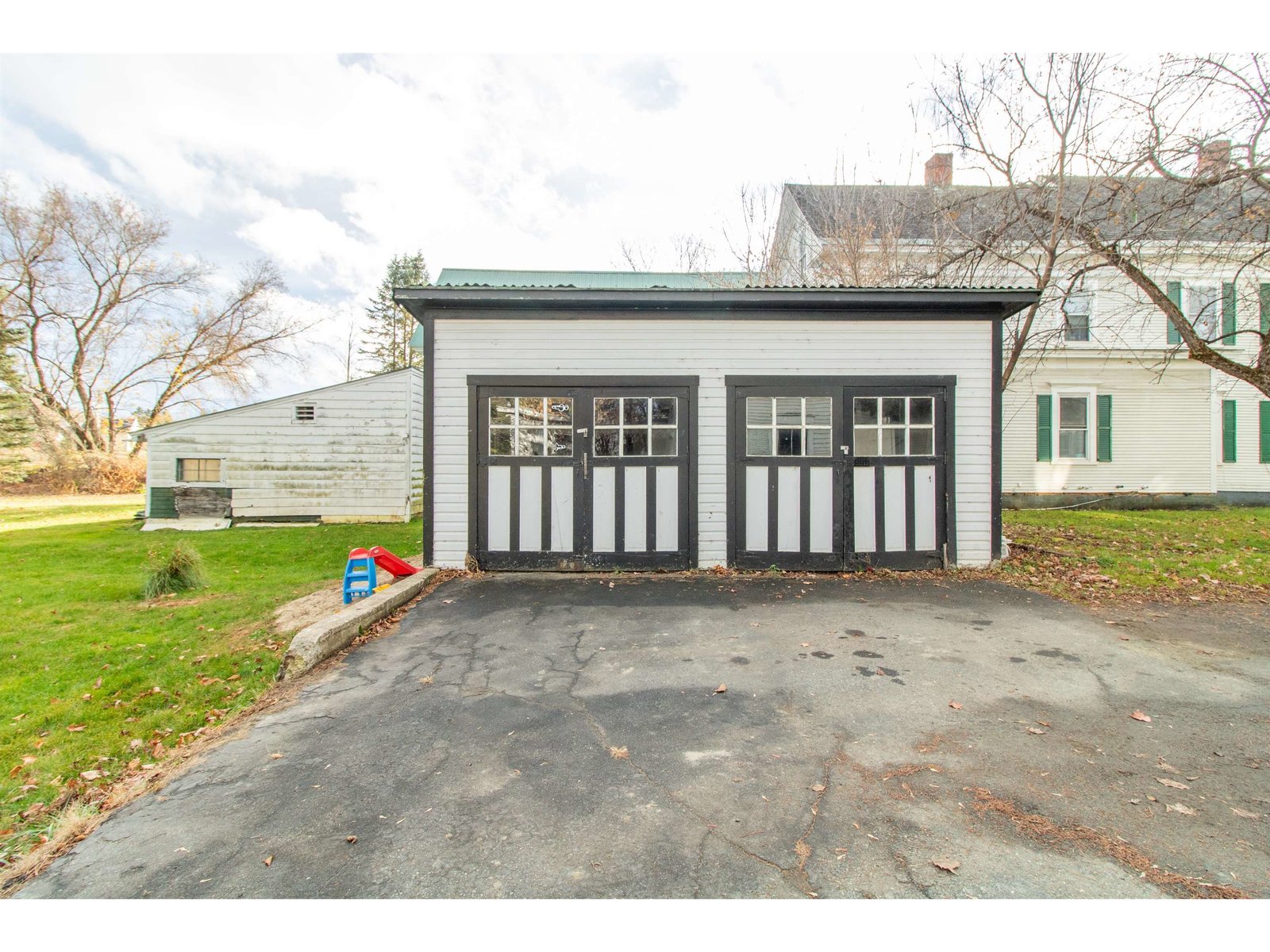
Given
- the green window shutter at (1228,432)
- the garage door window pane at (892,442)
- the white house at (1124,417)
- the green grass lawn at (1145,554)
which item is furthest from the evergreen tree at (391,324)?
the green window shutter at (1228,432)

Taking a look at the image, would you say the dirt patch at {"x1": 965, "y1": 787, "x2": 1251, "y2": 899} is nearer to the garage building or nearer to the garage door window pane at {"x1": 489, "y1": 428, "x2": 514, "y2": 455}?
the garage building

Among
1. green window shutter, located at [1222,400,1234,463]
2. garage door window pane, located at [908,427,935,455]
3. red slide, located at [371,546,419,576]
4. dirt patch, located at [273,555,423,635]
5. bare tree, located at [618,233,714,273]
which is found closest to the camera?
dirt patch, located at [273,555,423,635]

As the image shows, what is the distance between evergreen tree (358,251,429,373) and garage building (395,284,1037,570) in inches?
1124

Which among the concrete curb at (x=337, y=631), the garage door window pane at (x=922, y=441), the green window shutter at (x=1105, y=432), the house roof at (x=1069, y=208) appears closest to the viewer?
the concrete curb at (x=337, y=631)

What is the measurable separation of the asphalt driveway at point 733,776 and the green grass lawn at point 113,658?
0.79 m

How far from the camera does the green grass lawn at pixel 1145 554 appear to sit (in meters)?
5.98

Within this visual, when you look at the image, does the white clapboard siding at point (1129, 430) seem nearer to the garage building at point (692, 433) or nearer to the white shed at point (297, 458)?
the garage building at point (692, 433)

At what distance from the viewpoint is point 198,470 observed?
1244 centimetres

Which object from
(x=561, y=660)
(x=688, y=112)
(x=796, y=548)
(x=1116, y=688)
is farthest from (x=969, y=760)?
(x=688, y=112)

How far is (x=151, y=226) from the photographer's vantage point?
23.5m

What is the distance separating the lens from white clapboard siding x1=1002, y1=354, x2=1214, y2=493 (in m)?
13.4

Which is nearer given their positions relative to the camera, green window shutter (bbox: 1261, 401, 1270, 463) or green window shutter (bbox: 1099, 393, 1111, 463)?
green window shutter (bbox: 1099, 393, 1111, 463)

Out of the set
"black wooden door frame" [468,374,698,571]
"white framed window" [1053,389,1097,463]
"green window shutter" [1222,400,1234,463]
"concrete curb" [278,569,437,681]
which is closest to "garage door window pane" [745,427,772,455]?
"black wooden door frame" [468,374,698,571]

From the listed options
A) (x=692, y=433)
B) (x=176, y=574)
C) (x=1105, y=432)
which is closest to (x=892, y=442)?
(x=692, y=433)
